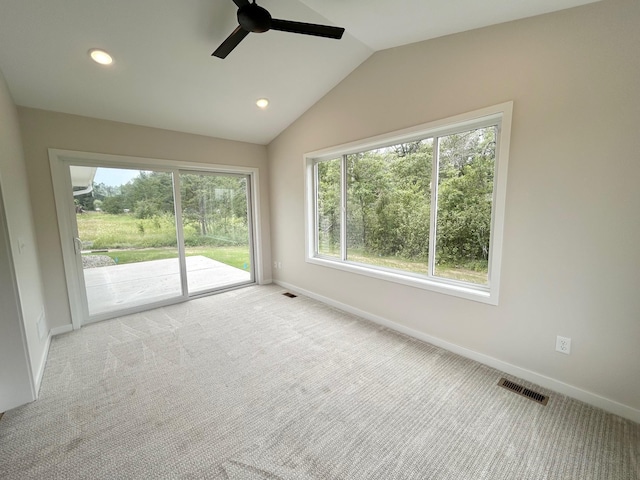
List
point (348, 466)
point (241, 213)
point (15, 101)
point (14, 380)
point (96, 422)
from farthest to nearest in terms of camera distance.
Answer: point (241, 213) < point (15, 101) < point (14, 380) < point (96, 422) < point (348, 466)

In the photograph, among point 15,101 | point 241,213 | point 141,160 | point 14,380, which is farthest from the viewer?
point 241,213

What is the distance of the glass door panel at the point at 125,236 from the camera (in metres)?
2.98

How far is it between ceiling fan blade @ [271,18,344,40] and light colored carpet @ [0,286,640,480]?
2.53 metres

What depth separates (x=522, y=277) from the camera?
6.37 ft

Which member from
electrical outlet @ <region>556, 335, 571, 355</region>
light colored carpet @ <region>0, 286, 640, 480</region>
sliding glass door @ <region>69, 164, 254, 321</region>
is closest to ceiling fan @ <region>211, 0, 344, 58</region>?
sliding glass door @ <region>69, 164, 254, 321</region>

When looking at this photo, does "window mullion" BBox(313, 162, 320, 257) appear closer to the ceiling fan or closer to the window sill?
the window sill

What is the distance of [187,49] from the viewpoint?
88.0 inches

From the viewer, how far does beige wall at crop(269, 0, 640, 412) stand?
154 centimetres

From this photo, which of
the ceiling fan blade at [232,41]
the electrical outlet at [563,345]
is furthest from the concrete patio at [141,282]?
the electrical outlet at [563,345]

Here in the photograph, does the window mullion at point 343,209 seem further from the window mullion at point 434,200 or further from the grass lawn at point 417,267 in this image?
the window mullion at point 434,200

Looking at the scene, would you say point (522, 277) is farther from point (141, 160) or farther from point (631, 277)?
point (141, 160)

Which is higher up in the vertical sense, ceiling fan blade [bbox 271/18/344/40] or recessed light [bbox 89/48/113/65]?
recessed light [bbox 89/48/113/65]

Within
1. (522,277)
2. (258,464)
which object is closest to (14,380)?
(258,464)

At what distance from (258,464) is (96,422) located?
3.70 feet
